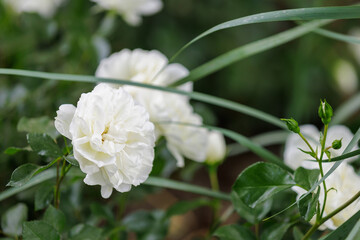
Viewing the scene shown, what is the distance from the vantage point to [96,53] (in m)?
0.69

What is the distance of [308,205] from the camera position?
361mm

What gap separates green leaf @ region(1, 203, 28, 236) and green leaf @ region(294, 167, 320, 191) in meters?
0.26

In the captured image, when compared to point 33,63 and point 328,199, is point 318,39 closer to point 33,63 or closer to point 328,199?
point 33,63

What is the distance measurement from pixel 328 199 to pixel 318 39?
1.13 metres

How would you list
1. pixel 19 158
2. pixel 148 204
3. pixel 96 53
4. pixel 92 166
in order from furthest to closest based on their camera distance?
1. pixel 148 204
2. pixel 96 53
3. pixel 19 158
4. pixel 92 166

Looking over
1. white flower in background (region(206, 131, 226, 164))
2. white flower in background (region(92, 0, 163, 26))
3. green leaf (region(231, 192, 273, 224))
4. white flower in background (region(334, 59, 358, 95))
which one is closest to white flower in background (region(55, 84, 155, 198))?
green leaf (region(231, 192, 273, 224))

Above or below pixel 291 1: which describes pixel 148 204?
below

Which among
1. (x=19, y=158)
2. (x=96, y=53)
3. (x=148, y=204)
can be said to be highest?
(x=96, y=53)

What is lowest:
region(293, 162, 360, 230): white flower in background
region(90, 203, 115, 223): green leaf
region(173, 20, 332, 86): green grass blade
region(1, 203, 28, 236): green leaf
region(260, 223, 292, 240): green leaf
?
region(90, 203, 115, 223): green leaf

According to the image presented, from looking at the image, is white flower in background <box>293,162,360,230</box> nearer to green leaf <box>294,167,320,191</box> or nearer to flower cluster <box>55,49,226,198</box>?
green leaf <box>294,167,320,191</box>

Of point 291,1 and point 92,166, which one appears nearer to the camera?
point 92,166

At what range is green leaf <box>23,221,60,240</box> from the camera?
381 mm

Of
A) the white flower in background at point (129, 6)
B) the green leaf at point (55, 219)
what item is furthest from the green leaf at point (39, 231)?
the white flower in background at point (129, 6)

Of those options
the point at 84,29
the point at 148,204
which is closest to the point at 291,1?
the point at 148,204
